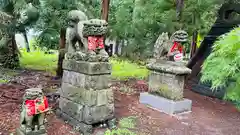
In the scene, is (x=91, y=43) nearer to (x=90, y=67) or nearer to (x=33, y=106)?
(x=90, y=67)

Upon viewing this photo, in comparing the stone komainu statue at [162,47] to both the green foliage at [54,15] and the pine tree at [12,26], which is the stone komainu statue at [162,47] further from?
the pine tree at [12,26]

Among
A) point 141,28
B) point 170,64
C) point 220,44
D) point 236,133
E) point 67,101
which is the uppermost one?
point 141,28

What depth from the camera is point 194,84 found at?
9844mm

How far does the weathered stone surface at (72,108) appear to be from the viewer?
15.0ft

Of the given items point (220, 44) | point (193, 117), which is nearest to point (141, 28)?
point (193, 117)

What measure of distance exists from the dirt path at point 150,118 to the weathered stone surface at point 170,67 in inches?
42.5

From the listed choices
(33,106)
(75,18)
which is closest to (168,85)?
(75,18)

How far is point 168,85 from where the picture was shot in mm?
6289

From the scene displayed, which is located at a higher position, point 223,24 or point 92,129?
point 223,24

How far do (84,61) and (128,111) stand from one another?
198cm

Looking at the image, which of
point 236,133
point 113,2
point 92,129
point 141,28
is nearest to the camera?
point 92,129

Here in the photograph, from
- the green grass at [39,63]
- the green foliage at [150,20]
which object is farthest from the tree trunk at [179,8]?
the green grass at [39,63]

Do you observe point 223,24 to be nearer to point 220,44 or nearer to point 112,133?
point 112,133

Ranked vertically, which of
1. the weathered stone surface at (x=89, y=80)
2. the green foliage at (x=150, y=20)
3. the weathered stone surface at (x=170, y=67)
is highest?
the green foliage at (x=150, y=20)
